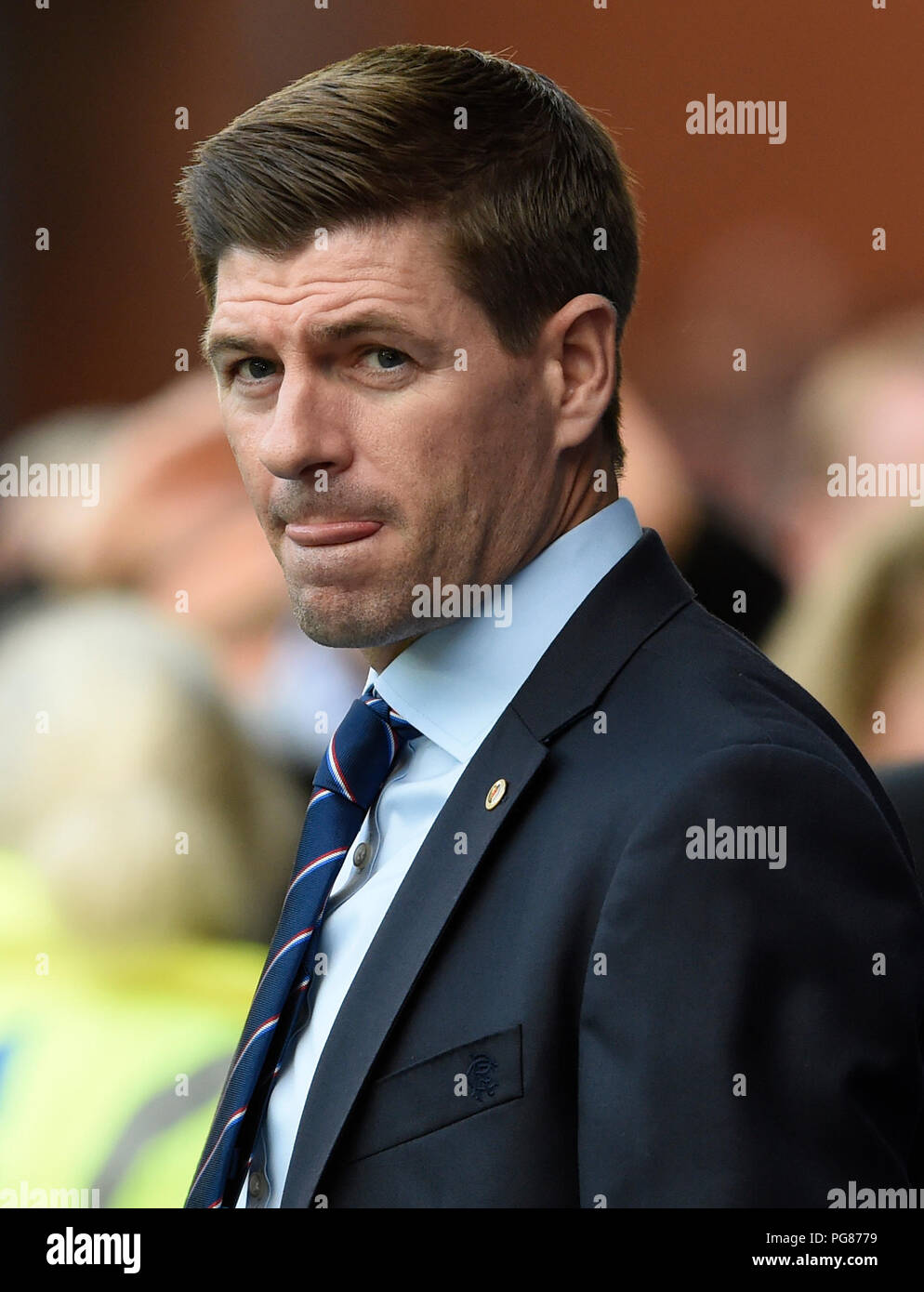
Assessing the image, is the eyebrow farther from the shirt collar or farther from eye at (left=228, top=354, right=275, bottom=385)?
the shirt collar

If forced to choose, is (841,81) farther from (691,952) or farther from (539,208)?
(691,952)

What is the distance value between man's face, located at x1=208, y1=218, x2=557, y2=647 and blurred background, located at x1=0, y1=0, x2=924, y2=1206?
126 centimetres

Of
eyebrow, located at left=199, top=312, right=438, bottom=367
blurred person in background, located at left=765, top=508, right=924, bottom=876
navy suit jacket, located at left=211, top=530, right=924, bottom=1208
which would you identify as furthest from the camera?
blurred person in background, located at left=765, top=508, right=924, bottom=876

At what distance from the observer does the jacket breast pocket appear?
92cm

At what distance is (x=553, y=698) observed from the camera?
106 centimetres

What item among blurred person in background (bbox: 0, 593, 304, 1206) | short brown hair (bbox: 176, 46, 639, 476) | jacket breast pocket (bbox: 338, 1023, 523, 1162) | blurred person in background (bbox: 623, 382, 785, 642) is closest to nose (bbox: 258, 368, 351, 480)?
short brown hair (bbox: 176, 46, 639, 476)

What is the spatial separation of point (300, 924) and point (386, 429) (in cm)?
40

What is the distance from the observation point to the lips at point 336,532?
1111 mm

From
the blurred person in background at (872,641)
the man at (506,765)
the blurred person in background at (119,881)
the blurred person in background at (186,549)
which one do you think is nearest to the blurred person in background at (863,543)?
the blurred person in background at (872,641)

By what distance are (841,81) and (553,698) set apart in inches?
64.1

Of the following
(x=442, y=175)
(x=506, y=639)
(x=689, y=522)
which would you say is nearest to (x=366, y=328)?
(x=442, y=175)

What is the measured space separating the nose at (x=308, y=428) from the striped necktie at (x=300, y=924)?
222 millimetres

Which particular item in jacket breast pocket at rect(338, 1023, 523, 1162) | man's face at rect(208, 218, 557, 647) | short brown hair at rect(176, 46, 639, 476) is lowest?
jacket breast pocket at rect(338, 1023, 523, 1162)

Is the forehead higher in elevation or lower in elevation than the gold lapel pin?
higher
